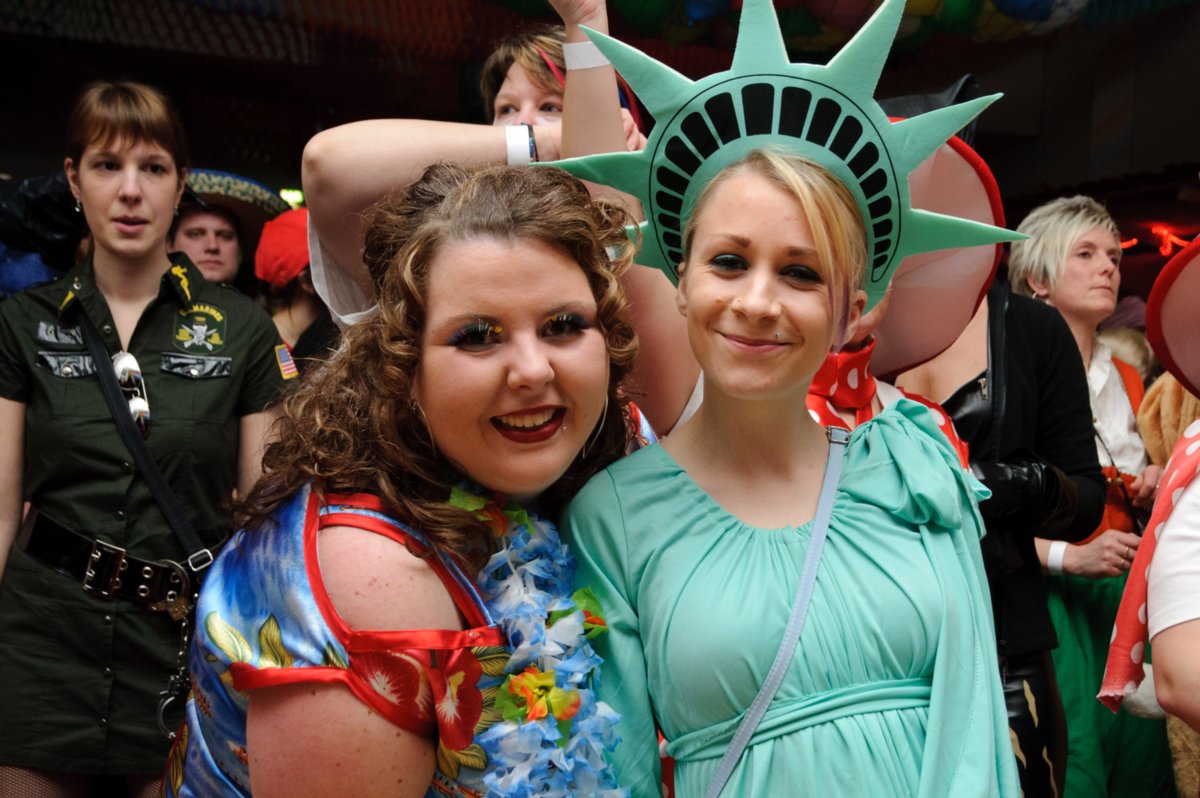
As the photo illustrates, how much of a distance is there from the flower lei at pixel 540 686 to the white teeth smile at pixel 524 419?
0.37ft

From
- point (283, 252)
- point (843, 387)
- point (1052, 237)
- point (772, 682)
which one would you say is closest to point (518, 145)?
point (843, 387)

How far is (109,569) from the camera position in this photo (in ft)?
7.87

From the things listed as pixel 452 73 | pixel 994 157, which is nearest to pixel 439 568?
pixel 452 73

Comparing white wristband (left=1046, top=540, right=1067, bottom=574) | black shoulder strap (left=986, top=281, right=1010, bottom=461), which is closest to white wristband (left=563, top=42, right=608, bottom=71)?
black shoulder strap (left=986, top=281, right=1010, bottom=461)

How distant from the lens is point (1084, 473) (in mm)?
2529

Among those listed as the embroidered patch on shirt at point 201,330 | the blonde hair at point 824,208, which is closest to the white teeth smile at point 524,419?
the blonde hair at point 824,208

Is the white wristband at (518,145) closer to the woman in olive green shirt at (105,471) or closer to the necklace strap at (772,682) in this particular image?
the necklace strap at (772,682)

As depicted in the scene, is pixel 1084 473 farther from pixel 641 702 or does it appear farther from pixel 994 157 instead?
pixel 994 157

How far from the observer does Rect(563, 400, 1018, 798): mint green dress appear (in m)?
1.35

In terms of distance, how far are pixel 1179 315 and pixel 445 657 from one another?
1.48m

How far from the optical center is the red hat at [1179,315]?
1927mm

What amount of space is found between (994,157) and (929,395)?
16.3ft

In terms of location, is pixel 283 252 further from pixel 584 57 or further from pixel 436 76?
pixel 436 76

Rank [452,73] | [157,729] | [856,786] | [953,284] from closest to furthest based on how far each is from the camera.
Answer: [856,786], [953,284], [157,729], [452,73]
